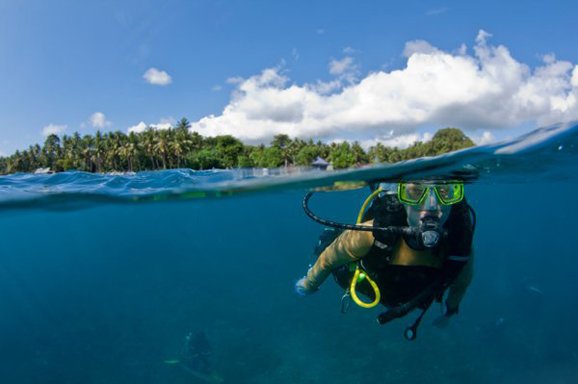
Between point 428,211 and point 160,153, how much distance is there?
82.0 meters

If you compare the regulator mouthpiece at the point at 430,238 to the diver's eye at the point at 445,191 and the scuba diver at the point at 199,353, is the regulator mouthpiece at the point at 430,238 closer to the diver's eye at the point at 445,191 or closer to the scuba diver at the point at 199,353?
the diver's eye at the point at 445,191

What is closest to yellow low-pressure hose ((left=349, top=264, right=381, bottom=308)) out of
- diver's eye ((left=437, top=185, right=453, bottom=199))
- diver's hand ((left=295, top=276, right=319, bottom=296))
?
diver's hand ((left=295, top=276, right=319, bottom=296))

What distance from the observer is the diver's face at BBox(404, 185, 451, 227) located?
13.3ft

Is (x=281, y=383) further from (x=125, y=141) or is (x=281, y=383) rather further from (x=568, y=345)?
(x=125, y=141)

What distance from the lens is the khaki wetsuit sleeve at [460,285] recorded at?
4511mm

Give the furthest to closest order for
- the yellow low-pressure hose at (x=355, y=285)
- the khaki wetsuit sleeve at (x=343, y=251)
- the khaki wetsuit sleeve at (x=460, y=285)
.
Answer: the khaki wetsuit sleeve at (x=460, y=285)
the yellow low-pressure hose at (x=355, y=285)
the khaki wetsuit sleeve at (x=343, y=251)

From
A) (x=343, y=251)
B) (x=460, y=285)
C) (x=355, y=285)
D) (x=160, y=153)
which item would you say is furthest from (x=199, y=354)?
(x=160, y=153)

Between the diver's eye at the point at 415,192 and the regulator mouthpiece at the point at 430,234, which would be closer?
the regulator mouthpiece at the point at 430,234

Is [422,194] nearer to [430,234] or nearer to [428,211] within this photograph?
[428,211]

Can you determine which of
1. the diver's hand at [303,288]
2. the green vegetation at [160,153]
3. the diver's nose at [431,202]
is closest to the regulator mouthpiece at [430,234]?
the diver's nose at [431,202]

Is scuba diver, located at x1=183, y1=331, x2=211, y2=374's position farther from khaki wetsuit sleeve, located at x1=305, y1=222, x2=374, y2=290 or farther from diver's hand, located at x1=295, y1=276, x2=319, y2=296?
khaki wetsuit sleeve, located at x1=305, y1=222, x2=374, y2=290

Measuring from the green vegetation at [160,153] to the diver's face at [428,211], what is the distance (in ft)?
223

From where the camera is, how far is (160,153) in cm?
7994

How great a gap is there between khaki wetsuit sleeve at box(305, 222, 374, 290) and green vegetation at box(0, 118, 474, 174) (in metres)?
68.0
